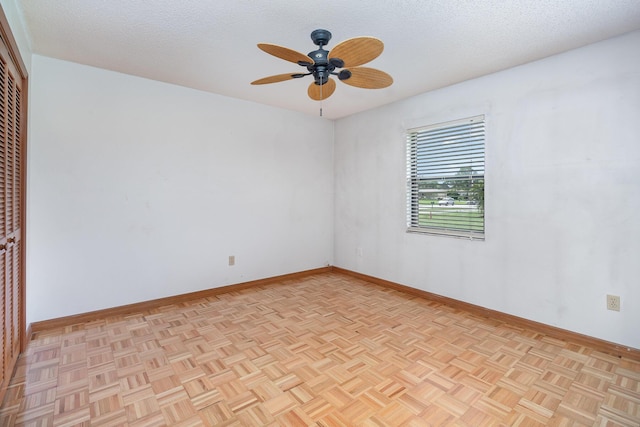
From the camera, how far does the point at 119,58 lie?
2.74 m

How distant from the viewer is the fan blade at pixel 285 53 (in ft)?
5.61

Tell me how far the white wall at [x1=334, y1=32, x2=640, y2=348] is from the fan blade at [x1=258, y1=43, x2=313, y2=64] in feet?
6.91

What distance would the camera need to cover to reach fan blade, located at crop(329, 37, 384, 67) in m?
1.64

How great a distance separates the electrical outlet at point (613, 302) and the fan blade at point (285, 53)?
283 centimetres

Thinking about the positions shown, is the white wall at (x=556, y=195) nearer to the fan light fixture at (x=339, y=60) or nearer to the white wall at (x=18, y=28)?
the fan light fixture at (x=339, y=60)

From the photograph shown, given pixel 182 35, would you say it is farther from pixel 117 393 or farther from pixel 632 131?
pixel 632 131

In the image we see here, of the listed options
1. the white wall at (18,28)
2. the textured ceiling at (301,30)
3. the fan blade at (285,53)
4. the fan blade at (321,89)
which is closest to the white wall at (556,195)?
the textured ceiling at (301,30)

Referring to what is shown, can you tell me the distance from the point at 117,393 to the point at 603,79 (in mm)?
4064

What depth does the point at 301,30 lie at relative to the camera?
87.8 inches

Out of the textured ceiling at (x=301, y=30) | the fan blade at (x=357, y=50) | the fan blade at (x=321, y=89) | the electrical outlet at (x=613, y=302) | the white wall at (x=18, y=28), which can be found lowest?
the electrical outlet at (x=613, y=302)

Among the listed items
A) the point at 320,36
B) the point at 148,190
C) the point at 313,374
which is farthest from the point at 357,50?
the point at 148,190

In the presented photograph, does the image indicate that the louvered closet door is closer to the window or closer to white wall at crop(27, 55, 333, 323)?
white wall at crop(27, 55, 333, 323)

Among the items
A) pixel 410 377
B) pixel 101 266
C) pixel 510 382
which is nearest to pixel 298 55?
Answer: pixel 410 377

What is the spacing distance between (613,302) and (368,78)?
252cm
